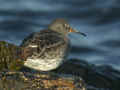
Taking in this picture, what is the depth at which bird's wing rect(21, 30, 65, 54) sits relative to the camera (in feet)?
30.0

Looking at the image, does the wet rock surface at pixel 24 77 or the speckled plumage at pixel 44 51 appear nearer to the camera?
the wet rock surface at pixel 24 77

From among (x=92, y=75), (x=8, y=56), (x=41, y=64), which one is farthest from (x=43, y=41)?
(x=92, y=75)

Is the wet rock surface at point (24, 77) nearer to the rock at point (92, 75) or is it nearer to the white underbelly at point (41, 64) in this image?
the white underbelly at point (41, 64)

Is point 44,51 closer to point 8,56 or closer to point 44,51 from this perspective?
point 44,51

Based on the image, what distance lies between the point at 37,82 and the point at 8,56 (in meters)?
1.34

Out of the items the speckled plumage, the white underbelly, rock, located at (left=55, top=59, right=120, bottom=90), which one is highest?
the speckled plumage

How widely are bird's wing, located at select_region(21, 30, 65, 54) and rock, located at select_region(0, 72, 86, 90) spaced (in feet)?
4.92

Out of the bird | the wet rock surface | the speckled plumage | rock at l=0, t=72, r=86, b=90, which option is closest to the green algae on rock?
the wet rock surface

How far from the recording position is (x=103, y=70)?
14016mm

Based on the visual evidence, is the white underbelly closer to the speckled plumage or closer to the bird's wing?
the speckled plumage

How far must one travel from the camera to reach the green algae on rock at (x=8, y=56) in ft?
27.5

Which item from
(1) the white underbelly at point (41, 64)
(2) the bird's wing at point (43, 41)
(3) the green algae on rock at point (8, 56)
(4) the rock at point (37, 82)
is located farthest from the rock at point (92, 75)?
(4) the rock at point (37, 82)

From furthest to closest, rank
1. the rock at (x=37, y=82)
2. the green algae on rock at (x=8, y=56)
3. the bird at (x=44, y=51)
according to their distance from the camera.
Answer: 1. the bird at (x=44, y=51)
2. the green algae on rock at (x=8, y=56)
3. the rock at (x=37, y=82)

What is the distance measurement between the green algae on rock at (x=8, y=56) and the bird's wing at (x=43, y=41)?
635 mm
